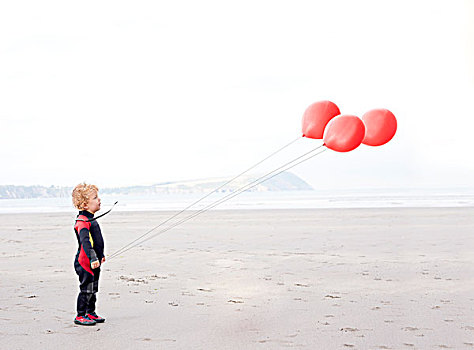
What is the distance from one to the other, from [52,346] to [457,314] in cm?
347

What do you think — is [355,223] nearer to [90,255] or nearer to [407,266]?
[407,266]

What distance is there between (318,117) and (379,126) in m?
0.68

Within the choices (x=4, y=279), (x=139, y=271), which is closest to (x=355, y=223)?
(x=139, y=271)

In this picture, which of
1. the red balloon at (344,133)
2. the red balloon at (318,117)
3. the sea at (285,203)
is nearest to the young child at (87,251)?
the red balloon at (344,133)

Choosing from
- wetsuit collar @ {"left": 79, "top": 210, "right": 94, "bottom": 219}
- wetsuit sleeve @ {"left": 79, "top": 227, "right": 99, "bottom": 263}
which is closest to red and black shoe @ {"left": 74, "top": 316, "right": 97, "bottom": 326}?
wetsuit sleeve @ {"left": 79, "top": 227, "right": 99, "bottom": 263}

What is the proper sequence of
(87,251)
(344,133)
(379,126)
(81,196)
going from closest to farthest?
(87,251) < (81,196) < (344,133) < (379,126)

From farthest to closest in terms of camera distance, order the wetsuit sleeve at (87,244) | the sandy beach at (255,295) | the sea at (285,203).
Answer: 1. the sea at (285,203)
2. the wetsuit sleeve at (87,244)
3. the sandy beach at (255,295)

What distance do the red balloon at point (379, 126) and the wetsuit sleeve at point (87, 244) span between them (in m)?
3.33

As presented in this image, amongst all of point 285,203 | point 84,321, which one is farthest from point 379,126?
point 285,203

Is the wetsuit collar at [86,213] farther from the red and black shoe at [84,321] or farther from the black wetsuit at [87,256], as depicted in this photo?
the red and black shoe at [84,321]

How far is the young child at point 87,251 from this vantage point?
4902mm

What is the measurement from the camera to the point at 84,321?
5012 millimetres

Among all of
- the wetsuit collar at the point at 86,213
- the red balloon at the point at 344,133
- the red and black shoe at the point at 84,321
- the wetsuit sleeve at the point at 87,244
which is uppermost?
the red balloon at the point at 344,133

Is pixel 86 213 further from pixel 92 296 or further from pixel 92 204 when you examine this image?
pixel 92 296
